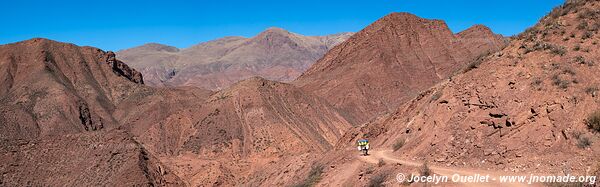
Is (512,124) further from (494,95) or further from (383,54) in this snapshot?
(383,54)

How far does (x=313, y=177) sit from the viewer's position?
72.8 feet

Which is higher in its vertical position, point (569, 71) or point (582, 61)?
point (582, 61)

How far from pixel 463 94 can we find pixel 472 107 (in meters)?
1.35

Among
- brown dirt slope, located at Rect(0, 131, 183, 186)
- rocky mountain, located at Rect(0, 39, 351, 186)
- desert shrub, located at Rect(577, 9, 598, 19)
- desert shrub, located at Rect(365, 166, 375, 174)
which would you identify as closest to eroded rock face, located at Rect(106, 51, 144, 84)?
rocky mountain, located at Rect(0, 39, 351, 186)

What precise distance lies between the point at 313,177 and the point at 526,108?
860cm

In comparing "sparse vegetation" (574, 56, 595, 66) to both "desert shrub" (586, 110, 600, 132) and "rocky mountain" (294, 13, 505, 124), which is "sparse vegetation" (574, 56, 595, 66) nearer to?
"desert shrub" (586, 110, 600, 132)

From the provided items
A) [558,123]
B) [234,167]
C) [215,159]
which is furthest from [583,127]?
[215,159]

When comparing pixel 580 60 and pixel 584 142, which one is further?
pixel 580 60

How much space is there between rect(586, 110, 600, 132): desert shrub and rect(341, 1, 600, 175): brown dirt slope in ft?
0.31

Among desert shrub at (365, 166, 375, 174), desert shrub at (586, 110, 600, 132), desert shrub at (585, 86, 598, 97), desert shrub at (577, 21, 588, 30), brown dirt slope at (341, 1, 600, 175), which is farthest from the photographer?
desert shrub at (577, 21, 588, 30)

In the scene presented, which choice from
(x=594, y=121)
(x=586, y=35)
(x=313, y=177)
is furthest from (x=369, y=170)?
(x=586, y=35)

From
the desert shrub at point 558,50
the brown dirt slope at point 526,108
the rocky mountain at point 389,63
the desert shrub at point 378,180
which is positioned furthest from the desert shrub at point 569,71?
the rocky mountain at point 389,63

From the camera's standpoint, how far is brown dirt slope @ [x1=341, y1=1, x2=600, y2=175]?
15.9 meters

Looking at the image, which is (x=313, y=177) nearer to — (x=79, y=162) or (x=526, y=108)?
(x=526, y=108)
